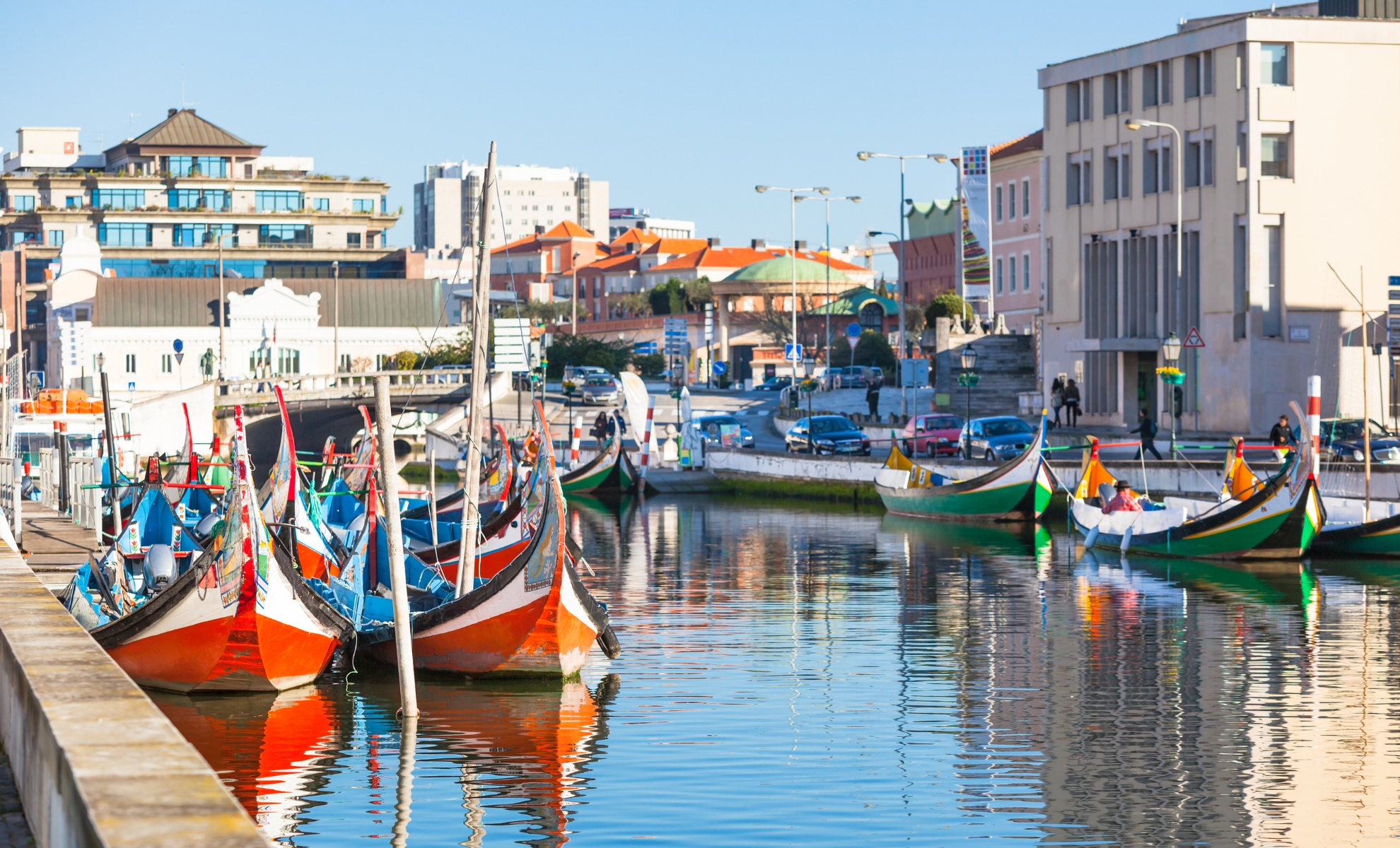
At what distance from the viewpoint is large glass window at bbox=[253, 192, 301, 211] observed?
482ft

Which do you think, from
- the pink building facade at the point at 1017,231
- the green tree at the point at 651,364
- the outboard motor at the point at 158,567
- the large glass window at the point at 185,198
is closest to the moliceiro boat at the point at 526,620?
the outboard motor at the point at 158,567

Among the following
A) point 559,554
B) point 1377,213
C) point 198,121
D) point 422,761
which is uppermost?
point 198,121

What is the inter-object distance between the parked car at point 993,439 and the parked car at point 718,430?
15071mm

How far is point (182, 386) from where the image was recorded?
116188mm

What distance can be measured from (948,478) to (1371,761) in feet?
119

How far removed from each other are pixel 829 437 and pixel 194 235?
89898 mm

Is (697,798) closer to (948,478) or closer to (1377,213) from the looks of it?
(948,478)

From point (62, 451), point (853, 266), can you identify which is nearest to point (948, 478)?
point (62, 451)

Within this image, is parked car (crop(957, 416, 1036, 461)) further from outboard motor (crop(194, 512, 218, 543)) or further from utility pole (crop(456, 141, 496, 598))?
utility pole (crop(456, 141, 496, 598))

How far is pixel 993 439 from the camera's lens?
58.3 meters

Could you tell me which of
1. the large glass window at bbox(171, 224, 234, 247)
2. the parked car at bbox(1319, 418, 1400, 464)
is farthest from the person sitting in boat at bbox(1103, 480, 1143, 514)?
the large glass window at bbox(171, 224, 234, 247)

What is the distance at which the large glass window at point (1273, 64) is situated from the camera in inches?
2388

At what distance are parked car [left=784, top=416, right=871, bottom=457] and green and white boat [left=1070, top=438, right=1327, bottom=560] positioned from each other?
25432mm

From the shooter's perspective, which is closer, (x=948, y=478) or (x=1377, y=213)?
(x=948, y=478)
